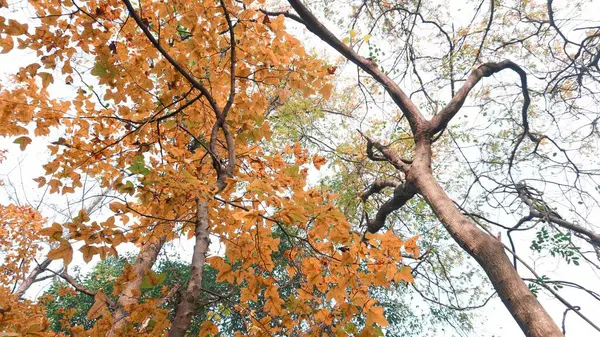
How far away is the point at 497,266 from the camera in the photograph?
70.4 inches

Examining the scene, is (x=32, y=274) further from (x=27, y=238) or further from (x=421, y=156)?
(x=421, y=156)

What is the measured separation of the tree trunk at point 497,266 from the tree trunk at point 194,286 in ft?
4.89

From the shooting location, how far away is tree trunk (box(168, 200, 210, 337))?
1.06 meters

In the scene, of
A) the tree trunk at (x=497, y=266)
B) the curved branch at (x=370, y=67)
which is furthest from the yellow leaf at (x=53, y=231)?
the curved branch at (x=370, y=67)

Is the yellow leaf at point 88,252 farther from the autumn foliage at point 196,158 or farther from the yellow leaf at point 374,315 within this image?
the yellow leaf at point 374,315

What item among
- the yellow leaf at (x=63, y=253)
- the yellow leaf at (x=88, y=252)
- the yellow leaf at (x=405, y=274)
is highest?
the yellow leaf at (x=405, y=274)

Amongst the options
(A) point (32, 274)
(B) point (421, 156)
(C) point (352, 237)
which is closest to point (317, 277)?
(C) point (352, 237)

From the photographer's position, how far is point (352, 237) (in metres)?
1.20

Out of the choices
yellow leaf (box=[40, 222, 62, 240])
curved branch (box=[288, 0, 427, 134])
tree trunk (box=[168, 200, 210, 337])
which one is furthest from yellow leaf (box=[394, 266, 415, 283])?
curved branch (box=[288, 0, 427, 134])

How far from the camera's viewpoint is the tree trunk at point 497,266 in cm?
152

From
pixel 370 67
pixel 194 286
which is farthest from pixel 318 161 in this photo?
pixel 370 67

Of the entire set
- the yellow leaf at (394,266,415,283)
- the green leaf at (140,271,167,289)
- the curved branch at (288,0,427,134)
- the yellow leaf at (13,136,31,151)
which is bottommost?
the green leaf at (140,271,167,289)

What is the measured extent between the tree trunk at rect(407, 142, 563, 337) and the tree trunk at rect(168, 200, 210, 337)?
149cm

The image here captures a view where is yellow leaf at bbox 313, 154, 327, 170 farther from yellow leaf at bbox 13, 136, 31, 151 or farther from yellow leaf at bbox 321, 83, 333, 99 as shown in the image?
yellow leaf at bbox 13, 136, 31, 151
